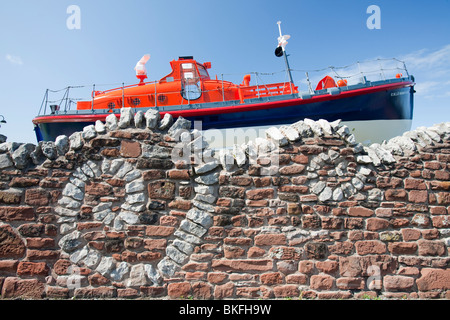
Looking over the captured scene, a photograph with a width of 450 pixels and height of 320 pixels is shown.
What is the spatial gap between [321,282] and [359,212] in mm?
831

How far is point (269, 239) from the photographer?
9.52 ft

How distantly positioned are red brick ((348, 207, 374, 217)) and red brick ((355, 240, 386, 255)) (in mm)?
277

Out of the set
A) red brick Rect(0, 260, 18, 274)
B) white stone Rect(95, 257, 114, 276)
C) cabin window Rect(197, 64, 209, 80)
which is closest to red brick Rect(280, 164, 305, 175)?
white stone Rect(95, 257, 114, 276)

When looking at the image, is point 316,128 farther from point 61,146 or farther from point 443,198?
point 61,146

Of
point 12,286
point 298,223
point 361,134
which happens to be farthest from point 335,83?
point 12,286

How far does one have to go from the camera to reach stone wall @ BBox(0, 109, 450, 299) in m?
2.76

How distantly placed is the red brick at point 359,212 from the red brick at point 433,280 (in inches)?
31.8

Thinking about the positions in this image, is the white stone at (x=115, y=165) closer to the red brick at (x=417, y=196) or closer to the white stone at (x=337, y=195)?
the white stone at (x=337, y=195)

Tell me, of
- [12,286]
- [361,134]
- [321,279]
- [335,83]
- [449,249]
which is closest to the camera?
[12,286]

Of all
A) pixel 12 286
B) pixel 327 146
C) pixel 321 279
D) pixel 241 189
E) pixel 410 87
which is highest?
pixel 410 87

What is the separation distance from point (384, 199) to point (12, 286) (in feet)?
12.6

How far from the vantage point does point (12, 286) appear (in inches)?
106

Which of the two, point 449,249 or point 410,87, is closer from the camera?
point 449,249

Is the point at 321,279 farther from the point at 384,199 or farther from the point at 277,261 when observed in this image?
the point at 384,199
